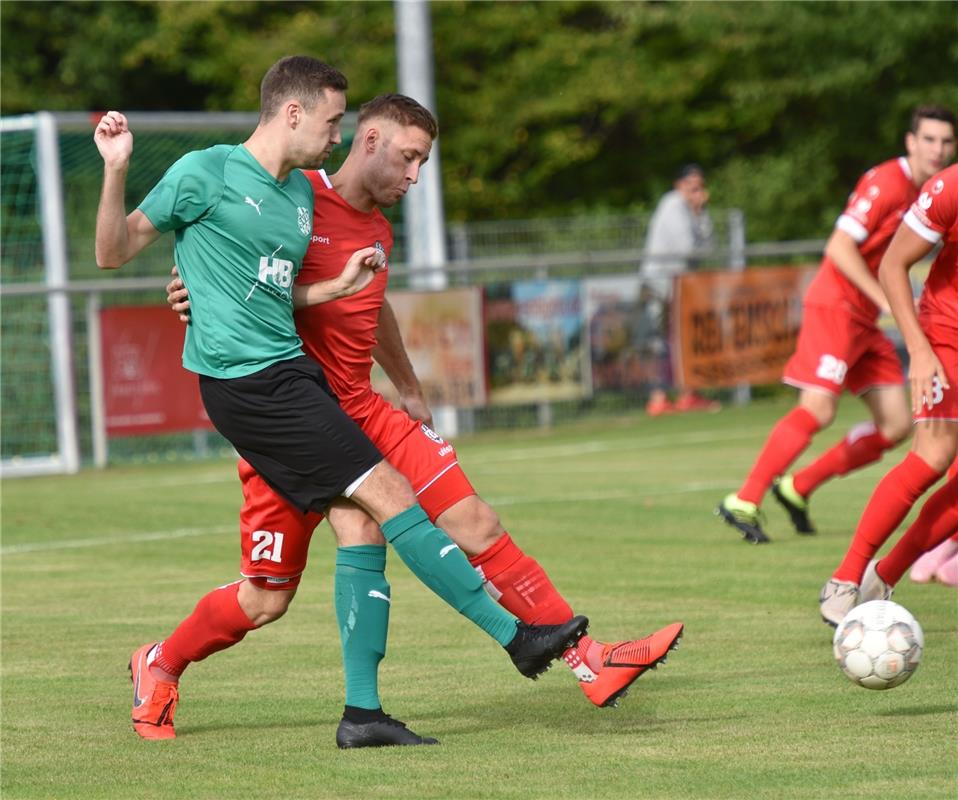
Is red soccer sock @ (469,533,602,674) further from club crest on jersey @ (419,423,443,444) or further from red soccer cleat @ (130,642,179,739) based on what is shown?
red soccer cleat @ (130,642,179,739)

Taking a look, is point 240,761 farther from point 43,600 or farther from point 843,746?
point 43,600

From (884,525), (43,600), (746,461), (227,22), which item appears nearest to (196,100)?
(227,22)

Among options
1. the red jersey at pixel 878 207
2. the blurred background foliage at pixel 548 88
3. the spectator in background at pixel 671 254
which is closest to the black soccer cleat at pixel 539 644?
the red jersey at pixel 878 207

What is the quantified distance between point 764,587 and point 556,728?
308 cm

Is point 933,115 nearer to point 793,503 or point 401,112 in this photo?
point 793,503

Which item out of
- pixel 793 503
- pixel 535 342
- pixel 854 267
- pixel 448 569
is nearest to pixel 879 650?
pixel 448 569

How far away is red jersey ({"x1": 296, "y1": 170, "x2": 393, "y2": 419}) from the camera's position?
6.21m

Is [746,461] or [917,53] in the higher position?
[917,53]

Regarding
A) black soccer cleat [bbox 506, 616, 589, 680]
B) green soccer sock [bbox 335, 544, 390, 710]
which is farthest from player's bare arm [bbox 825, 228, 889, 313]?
green soccer sock [bbox 335, 544, 390, 710]

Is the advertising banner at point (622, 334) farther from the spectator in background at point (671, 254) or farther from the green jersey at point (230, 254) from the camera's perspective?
the green jersey at point (230, 254)

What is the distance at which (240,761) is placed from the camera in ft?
18.8

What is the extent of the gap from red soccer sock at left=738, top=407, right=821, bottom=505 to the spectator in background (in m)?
8.56

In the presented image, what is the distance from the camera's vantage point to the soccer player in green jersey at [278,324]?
5789mm

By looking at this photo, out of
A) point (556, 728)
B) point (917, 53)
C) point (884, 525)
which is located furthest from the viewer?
point (917, 53)
